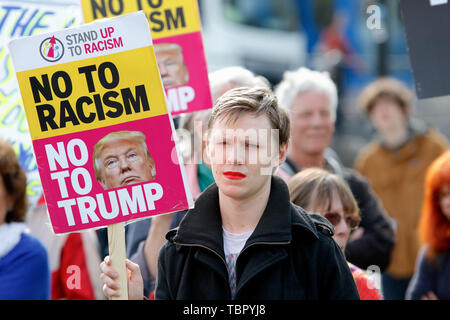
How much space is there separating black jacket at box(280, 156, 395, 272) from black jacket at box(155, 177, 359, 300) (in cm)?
134

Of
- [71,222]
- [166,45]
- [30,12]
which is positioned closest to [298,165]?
[166,45]

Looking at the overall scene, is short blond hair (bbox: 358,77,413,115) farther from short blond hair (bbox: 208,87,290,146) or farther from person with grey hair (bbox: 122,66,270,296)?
short blond hair (bbox: 208,87,290,146)

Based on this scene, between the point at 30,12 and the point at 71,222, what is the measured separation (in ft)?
4.70

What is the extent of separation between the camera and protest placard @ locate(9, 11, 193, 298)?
2771 millimetres

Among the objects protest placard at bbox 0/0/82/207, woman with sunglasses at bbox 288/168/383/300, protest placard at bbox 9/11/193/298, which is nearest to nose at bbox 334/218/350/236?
woman with sunglasses at bbox 288/168/383/300

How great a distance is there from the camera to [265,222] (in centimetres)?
249

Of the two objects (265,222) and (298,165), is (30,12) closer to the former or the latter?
(298,165)

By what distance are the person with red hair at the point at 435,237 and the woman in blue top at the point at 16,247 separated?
1764 mm

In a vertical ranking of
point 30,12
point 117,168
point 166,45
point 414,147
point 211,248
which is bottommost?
point 414,147

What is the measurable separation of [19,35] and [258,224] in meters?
1.84

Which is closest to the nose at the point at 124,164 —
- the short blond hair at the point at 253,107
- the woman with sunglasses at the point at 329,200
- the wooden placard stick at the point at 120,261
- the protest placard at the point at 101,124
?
the protest placard at the point at 101,124

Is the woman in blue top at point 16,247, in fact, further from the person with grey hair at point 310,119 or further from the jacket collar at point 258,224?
the person with grey hair at point 310,119

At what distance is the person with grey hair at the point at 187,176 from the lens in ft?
10.6
